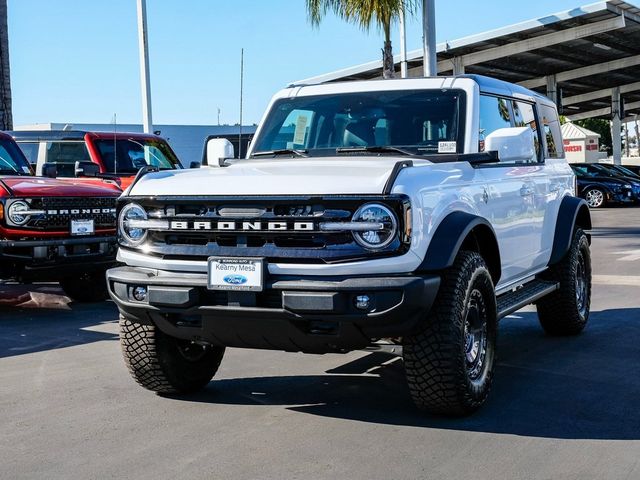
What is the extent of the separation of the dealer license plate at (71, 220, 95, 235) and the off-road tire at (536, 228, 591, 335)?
4.60 meters

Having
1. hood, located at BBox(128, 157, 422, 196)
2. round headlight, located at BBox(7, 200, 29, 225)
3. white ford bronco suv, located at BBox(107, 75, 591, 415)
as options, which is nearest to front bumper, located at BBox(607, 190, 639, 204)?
round headlight, located at BBox(7, 200, 29, 225)

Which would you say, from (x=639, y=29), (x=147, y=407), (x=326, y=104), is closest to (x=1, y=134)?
(x=326, y=104)

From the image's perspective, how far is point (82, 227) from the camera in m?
9.31

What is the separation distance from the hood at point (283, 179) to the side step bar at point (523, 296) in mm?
1273

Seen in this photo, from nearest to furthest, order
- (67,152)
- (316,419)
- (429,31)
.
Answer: (316,419) < (67,152) < (429,31)

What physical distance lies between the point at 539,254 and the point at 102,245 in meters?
4.61

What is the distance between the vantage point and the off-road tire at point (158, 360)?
5.45 meters

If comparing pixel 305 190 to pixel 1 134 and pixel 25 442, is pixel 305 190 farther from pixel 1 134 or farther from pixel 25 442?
pixel 1 134

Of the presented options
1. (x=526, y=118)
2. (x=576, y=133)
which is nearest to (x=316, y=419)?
(x=526, y=118)

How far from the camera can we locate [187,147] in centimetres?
4059

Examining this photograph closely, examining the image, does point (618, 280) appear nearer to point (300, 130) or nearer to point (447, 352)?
point (300, 130)

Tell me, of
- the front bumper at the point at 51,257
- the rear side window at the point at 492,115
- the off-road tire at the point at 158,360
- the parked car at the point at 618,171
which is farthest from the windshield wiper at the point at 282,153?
the parked car at the point at 618,171

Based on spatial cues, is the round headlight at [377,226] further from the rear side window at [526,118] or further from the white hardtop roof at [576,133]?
the white hardtop roof at [576,133]

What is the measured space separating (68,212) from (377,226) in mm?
5437
